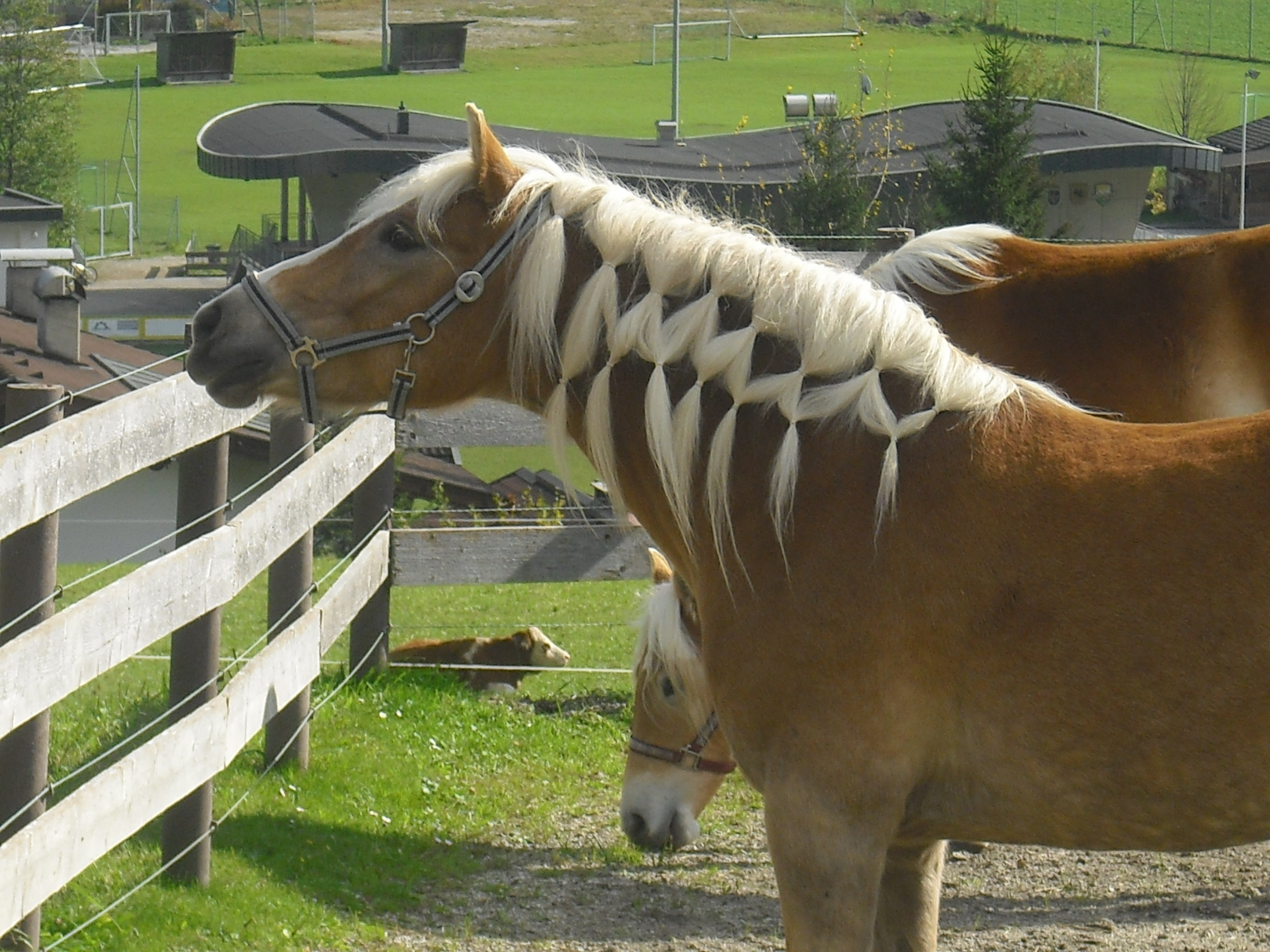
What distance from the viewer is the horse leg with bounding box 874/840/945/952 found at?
3.06m

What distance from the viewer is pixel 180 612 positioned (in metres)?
3.70

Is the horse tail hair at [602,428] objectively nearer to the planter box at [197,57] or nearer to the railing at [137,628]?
the railing at [137,628]

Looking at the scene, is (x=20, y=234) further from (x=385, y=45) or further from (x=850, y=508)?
(x=385, y=45)

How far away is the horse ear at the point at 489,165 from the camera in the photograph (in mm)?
2975

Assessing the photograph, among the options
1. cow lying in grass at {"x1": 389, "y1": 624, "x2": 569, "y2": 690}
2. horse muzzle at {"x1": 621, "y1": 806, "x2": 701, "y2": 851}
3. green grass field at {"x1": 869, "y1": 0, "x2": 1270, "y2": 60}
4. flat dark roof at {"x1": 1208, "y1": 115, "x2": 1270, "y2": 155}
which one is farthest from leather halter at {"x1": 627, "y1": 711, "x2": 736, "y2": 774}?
green grass field at {"x1": 869, "y1": 0, "x2": 1270, "y2": 60}

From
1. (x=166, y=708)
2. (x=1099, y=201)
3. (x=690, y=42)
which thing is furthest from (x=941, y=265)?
(x=690, y=42)

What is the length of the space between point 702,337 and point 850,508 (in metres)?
0.46

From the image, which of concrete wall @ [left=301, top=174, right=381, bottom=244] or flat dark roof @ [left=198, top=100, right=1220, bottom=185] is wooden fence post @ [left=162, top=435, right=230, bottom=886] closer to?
flat dark roof @ [left=198, top=100, right=1220, bottom=185]

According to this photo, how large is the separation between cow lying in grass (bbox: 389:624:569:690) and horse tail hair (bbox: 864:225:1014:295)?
9.48 ft

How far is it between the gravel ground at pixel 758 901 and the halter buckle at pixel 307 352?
184 cm

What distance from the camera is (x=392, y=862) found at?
470 centimetres

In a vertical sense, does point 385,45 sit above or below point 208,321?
above

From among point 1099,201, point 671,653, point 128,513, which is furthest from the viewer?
point 1099,201

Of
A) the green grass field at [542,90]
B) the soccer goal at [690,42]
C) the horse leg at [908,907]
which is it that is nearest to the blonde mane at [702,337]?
the horse leg at [908,907]
